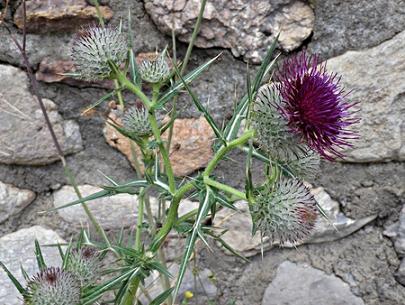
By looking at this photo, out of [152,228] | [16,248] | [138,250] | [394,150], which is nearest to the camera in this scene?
[138,250]

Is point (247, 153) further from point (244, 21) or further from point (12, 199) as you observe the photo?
point (12, 199)

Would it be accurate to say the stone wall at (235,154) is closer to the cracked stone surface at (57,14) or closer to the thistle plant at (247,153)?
the cracked stone surface at (57,14)

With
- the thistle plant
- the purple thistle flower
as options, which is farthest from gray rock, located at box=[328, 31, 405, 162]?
the purple thistle flower

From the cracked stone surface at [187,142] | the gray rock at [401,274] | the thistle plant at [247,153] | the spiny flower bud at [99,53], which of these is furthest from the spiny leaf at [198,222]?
the gray rock at [401,274]

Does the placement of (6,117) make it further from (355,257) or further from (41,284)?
(355,257)

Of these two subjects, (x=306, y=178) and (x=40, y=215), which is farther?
(x=40, y=215)

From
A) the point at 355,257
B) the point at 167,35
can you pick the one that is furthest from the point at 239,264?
the point at 167,35
